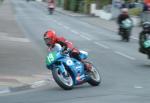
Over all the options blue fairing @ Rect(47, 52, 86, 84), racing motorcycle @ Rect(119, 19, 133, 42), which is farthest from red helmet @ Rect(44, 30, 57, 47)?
racing motorcycle @ Rect(119, 19, 133, 42)

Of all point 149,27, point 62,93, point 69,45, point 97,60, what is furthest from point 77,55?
point 97,60

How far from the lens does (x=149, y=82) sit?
15062 mm

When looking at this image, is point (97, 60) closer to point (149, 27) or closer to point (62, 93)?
point (149, 27)

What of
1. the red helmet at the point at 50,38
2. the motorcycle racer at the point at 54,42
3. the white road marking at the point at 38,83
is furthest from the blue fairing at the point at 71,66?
the white road marking at the point at 38,83

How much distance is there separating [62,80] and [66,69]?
0.30 metres

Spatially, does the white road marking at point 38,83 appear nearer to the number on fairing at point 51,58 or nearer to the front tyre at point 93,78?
the number on fairing at point 51,58

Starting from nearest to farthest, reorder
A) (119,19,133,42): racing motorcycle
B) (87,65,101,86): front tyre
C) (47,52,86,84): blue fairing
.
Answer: (47,52,86,84): blue fairing < (87,65,101,86): front tyre < (119,19,133,42): racing motorcycle

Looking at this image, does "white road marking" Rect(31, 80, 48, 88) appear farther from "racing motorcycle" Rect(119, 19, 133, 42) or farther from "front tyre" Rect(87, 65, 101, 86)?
"racing motorcycle" Rect(119, 19, 133, 42)

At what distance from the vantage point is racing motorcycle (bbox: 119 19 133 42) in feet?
104

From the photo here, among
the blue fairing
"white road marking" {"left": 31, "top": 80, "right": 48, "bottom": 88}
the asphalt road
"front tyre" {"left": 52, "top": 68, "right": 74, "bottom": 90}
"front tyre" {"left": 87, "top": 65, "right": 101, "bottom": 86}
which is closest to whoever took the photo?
the asphalt road

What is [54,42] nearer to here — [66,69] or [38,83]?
[66,69]

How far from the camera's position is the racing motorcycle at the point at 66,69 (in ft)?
45.8

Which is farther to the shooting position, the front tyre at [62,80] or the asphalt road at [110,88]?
the front tyre at [62,80]

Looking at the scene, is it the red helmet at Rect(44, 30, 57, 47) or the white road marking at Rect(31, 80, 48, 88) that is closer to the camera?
the red helmet at Rect(44, 30, 57, 47)
